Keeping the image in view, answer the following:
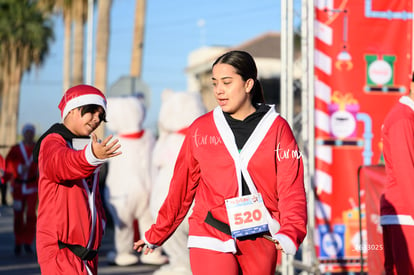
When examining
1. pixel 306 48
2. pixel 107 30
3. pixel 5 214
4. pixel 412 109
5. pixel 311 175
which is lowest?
pixel 5 214

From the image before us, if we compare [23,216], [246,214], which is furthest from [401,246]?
[23,216]

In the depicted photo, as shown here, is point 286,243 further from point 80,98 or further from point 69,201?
point 80,98

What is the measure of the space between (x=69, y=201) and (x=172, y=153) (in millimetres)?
5159

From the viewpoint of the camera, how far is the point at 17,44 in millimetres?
51312

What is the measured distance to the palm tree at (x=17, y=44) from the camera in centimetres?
4847

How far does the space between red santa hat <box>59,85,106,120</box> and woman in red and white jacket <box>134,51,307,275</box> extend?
88 centimetres

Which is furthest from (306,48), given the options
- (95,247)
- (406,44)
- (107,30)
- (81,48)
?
(81,48)

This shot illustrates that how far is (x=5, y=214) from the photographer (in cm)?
2273

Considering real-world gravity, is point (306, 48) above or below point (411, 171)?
above

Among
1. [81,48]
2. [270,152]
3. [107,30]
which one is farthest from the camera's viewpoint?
[81,48]

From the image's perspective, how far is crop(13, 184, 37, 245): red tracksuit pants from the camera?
13.6m

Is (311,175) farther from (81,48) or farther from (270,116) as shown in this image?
(81,48)

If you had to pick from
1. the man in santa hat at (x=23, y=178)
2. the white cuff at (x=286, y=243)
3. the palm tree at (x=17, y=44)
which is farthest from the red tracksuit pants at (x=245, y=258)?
the palm tree at (x=17, y=44)

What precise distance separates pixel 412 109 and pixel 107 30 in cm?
1793
